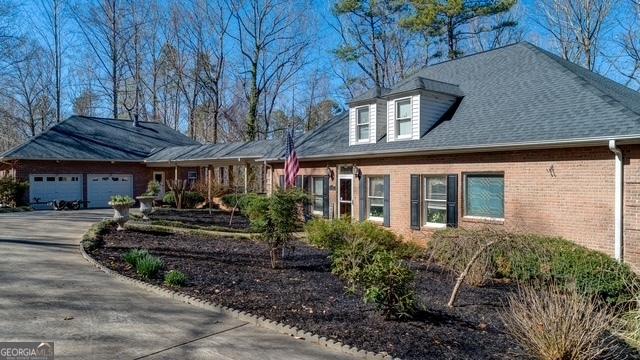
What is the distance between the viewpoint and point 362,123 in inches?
623

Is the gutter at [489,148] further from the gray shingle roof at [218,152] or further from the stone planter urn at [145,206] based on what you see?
the stone planter urn at [145,206]

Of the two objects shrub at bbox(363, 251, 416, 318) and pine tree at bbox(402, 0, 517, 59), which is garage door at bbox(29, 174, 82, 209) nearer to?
pine tree at bbox(402, 0, 517, 59)

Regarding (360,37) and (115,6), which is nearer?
(360,37)

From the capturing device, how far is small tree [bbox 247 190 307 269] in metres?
9.47

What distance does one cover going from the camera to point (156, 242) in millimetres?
12422

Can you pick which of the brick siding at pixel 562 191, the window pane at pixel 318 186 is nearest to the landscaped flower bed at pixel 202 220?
the window pane at pixel 318 186

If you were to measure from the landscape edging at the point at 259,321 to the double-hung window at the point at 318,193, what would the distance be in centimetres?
989

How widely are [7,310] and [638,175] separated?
35.8ft

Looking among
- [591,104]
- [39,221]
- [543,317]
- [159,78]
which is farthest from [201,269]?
[159,78]

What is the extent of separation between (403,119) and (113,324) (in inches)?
422

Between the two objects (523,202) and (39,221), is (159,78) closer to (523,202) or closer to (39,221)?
(39,221)

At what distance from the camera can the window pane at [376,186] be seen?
1498cm

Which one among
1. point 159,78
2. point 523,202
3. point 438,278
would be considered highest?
point 159,78

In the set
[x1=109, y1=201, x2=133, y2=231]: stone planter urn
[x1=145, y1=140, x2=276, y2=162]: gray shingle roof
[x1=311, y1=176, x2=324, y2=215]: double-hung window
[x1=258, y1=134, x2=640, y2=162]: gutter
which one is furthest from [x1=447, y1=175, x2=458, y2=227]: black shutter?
[x1=145, y1=140, x2=276, y2=162]: gray shingle roof
